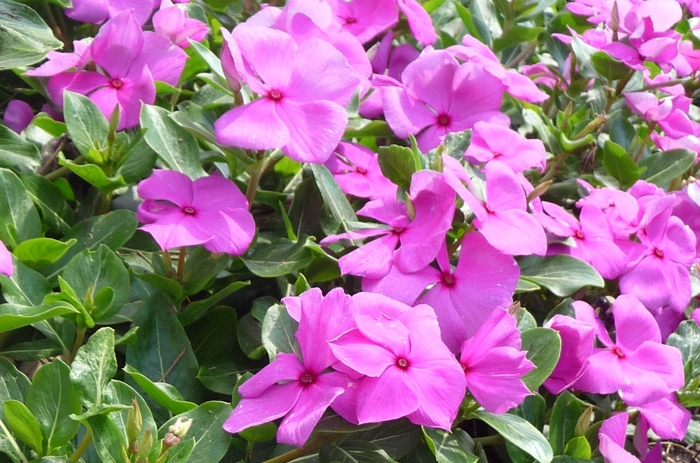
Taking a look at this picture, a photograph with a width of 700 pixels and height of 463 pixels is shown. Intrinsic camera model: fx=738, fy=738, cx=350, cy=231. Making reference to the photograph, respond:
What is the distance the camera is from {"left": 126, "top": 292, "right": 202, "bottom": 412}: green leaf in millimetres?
988

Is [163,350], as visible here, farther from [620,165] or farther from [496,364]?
[620,165]

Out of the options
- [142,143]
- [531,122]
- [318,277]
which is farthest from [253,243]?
[531,122]

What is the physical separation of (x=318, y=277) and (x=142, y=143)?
13.5 inches

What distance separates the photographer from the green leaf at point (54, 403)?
83cm

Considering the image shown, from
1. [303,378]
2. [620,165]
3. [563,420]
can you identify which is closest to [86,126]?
[303,378]

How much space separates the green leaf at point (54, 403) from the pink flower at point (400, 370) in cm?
32

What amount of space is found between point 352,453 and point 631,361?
17.7 inches

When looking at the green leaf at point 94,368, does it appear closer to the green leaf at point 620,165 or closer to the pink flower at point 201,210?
the pink flower at point 201,210

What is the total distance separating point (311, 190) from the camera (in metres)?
1.18

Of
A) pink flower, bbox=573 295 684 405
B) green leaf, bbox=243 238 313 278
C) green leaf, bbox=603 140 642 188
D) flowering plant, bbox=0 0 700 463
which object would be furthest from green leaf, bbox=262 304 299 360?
green leaf, bbox=603 140 642 188

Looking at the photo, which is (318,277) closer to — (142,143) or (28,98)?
(142,143)

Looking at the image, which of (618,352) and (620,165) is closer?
(618,352)

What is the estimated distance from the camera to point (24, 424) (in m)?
0.81

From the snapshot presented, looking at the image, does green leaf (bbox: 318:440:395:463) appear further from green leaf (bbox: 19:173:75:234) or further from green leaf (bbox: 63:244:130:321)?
green leaf (bbox: 19:173:75:234)
